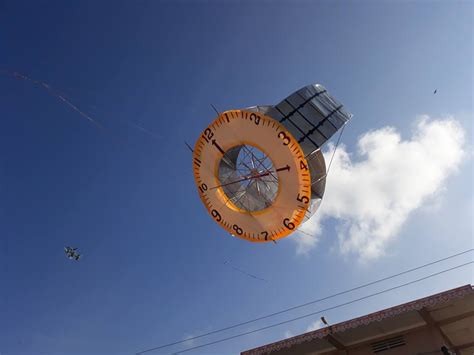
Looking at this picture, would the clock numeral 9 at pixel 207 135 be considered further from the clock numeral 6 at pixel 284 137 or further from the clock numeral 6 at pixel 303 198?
the clock numeral 6 at pixel 303 198

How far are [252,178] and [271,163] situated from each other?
1114mm

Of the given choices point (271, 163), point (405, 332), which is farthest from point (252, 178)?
point (405, 332)

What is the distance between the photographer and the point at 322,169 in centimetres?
1603

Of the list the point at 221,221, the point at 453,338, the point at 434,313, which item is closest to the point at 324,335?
the point at 434,313

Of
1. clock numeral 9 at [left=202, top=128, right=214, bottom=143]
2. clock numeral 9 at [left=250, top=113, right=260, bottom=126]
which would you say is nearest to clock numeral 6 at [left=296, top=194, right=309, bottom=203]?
clock numeral 9 at [left=250, top=113, right=260, bottom=126]

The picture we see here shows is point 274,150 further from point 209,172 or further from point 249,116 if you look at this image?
point 209,172

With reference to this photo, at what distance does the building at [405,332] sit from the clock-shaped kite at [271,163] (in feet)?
18.1

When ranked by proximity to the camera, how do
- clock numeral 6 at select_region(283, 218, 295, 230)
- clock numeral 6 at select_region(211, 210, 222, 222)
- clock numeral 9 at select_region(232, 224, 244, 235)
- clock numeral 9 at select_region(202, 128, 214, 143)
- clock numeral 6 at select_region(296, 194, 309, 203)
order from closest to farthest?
clock numeral 6 at select_region(296, 194, 309, 203), clock numeral 6 at select_region(283, 218, 295, 230), clock numeral 9 at select_region(202, 128, 214, 143), clock numeral 9 at select_region(232, 224, 244, 235), clock numeral 6 at select_region(211, 210, 222, 222)

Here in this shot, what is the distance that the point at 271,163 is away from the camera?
46.5ft

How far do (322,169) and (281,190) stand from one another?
3046mm

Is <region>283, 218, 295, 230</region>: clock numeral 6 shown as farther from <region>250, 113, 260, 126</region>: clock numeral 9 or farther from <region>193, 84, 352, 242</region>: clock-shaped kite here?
<region>250, 113, 260, 126</region>: clock numeral 9

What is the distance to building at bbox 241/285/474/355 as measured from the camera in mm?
15008

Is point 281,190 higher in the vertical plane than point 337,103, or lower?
lower

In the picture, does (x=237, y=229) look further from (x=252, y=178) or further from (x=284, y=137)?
(x=284, y=137)
